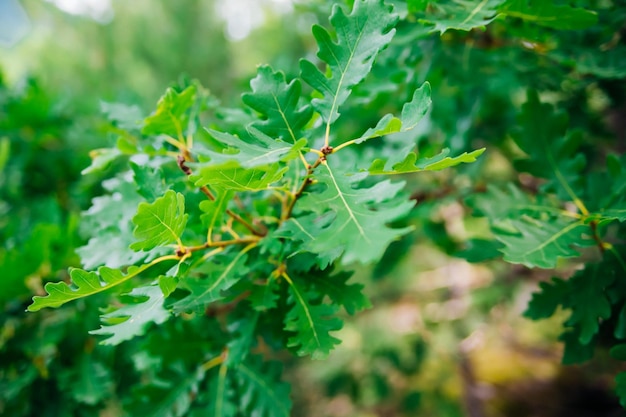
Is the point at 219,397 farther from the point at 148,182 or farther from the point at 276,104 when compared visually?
the point at 276,104

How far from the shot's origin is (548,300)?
101cm

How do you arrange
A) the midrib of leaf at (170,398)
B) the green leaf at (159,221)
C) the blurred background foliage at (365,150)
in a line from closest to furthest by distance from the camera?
1. the green leaf at (159,221)
2. the midrib of leaf at (170,398)
3. the blurred background foliage at (365,150)

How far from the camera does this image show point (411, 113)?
0.66 meters

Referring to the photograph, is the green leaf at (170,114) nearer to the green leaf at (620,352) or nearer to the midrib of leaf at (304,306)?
the midrib of leaf at (304,306)

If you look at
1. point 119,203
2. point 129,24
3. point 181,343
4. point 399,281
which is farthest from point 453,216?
point 129,24

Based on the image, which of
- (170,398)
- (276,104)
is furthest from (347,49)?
(170,398)

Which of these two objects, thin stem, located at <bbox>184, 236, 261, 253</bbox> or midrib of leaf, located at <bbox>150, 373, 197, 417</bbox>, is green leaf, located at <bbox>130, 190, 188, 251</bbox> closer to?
thin stem, located at <bbox>184, 236, 261, 253</bbox>

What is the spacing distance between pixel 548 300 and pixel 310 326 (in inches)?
24.7

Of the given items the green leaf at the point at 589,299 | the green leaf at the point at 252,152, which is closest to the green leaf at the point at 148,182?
the green leaf at the point at 252,152

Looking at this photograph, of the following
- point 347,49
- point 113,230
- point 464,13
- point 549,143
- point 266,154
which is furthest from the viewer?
point 549,143

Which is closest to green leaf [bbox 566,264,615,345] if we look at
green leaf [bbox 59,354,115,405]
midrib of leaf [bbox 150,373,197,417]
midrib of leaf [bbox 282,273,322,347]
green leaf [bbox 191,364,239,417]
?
midrib of leaf [bbox 282,273,322,347]

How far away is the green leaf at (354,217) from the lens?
0.55 metres

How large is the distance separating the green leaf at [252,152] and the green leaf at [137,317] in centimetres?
28

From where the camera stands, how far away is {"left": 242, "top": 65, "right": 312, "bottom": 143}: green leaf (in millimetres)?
771
